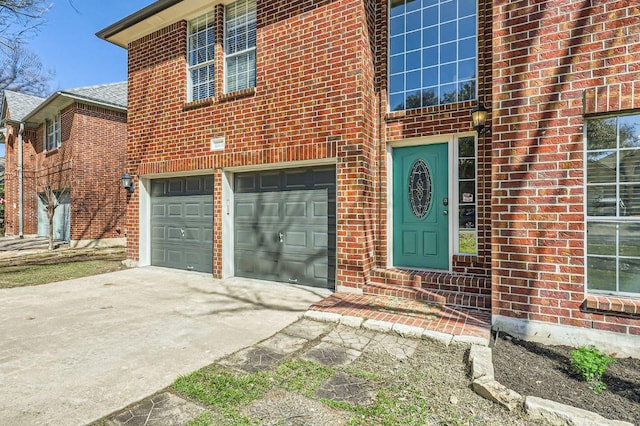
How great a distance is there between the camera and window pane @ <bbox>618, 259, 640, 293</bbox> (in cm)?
324

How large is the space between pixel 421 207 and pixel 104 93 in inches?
543

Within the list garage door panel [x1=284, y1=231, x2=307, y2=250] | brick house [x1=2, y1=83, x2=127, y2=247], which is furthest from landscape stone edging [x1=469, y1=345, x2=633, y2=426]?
brick house [x1=2, y1=83, x2=127, y2=247]

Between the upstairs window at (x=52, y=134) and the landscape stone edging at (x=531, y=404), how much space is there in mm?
16007

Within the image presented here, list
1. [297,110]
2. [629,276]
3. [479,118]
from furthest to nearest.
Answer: [297,110], [479,118], [629,276]

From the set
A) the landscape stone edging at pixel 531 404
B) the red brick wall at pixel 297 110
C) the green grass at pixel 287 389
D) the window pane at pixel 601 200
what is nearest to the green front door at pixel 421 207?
the red brick wall at pixel 297 110

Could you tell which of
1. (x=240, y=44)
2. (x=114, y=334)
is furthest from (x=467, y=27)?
(x=114, y=334)

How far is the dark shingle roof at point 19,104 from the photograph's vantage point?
613 inches

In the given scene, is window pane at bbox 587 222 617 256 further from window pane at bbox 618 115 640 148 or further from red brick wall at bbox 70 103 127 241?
red brick wall at bbox 70 103 127 241

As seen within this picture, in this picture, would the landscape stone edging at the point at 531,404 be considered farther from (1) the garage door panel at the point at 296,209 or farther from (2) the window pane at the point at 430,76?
(2) the window pane at the point at 430,76

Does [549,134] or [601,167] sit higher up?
[549,134]

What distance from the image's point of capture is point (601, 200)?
11.0ft

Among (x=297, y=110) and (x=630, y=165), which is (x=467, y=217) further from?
(x=297, y=110)

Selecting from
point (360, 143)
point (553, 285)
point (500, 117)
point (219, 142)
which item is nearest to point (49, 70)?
point (219, 142)

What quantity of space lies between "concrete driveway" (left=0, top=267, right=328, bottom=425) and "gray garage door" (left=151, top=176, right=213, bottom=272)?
3.02ft
